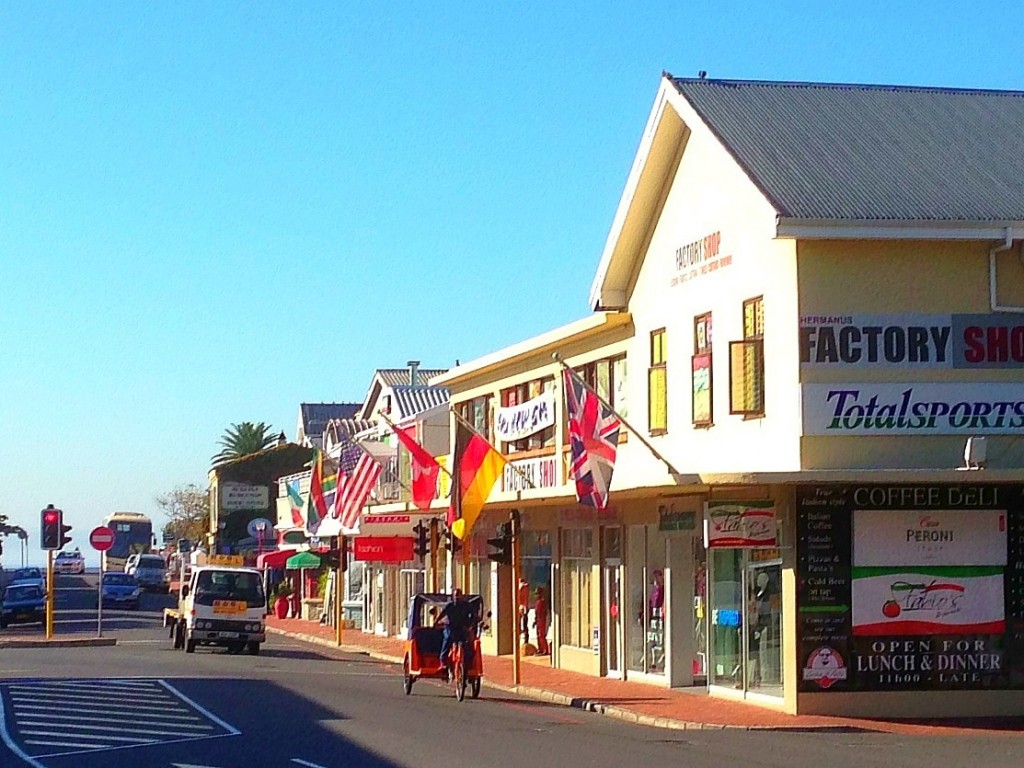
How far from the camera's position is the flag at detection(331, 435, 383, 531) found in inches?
1737

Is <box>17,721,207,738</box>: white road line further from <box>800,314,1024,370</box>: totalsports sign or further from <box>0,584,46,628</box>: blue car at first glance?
<box>0,584,46,628</box>: blue car

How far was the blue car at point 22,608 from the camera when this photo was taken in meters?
61.2

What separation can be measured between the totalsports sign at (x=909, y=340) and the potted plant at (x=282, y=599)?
50.7 m

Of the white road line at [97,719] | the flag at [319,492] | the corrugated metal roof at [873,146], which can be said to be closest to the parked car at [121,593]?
the flag at [319,492]

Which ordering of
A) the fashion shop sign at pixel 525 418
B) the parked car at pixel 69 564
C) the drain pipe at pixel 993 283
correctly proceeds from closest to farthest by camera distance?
the drain pipe at pixel 993 283, the fashion shop sign at pixel 525 418, the parked car at pixel 69 564

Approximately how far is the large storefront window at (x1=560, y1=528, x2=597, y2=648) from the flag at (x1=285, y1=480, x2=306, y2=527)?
3593 centimetres

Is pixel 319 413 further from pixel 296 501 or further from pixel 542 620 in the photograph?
pixel 542 620

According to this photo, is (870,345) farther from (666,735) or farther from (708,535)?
(666,735)

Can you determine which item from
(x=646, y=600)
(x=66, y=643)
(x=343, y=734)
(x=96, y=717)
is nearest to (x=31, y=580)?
(x=66, y=643)

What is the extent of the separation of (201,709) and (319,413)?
257 ft

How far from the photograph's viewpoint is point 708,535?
25516mm

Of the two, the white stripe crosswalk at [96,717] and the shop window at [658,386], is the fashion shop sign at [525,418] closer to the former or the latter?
the shop window at [658,386]

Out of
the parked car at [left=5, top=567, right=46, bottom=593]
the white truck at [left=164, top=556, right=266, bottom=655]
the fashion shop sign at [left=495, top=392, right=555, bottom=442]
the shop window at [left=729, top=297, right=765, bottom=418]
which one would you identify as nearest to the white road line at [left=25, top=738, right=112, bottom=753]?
the shop window at [left=729, top=297, right=765, bottom=418]

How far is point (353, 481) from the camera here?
148 feet
